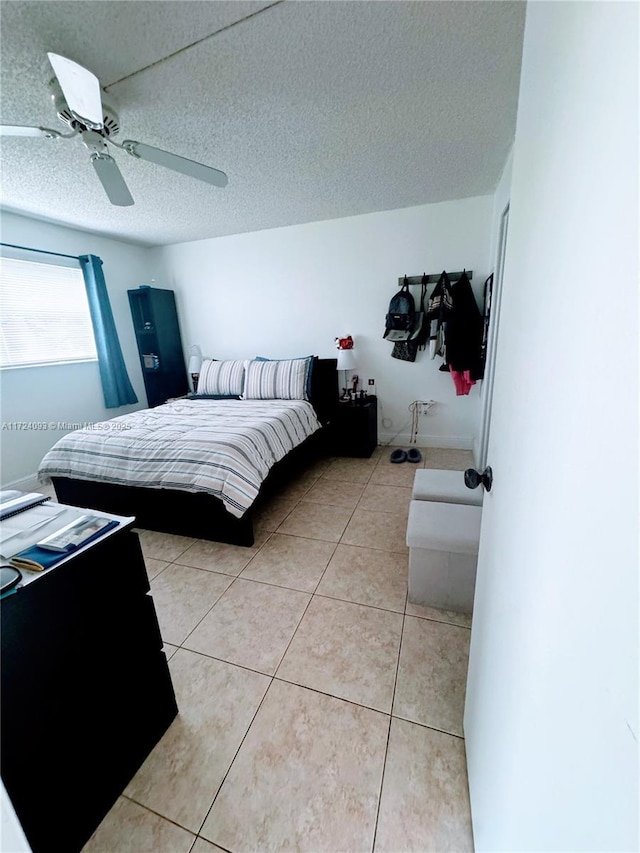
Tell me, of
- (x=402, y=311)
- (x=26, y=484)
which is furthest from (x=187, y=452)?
(x=402, y=311)

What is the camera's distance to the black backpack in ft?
10.6

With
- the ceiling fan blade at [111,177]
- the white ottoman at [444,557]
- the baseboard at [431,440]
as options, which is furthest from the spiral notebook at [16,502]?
the baseboard at [431,440]

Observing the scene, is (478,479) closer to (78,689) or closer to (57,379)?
(78,689)

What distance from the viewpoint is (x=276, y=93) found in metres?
1.56

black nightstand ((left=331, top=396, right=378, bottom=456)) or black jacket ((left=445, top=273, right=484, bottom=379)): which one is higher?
black jacket ((left=445, top=273, right=484, bottom=379))

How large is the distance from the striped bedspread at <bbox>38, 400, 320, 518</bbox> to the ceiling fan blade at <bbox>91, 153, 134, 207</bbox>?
1446 millimetres

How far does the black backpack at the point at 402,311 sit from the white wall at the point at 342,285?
120mm

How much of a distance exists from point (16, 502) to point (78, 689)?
1.78ft

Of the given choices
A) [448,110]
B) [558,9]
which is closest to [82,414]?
[448,110]

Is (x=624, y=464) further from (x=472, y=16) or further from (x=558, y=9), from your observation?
(x=472, y=16)

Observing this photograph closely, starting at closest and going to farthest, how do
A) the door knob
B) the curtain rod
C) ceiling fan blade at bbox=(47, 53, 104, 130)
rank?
the door knob
ceiling fan blade at bbox=(47, 53, 104, 130)
the curtain rod

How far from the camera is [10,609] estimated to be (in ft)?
2.22

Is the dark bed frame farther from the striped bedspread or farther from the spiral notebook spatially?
the spiral notebook

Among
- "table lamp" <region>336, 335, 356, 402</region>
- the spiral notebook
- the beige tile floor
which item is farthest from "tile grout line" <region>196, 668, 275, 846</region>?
"table lamp" <region>336, 335, 356, 402</region>
